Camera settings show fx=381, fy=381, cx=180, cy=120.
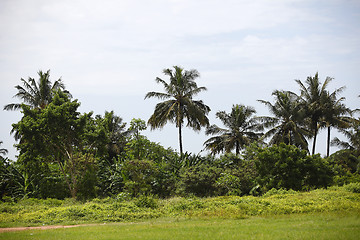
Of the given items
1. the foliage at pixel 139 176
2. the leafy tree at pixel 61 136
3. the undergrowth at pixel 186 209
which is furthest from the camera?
the leafy tree at pixel 61 136

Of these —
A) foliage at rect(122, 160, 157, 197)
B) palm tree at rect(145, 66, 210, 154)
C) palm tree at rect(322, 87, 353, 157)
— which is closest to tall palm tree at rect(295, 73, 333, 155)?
palm tree at rect(322, 87, 353, 157)

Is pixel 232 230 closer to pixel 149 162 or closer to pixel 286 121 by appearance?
pixel 149 162

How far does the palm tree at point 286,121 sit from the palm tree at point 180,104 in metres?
6.07

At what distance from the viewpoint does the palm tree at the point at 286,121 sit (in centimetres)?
3347

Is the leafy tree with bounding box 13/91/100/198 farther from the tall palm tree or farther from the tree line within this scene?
the tall palm tree

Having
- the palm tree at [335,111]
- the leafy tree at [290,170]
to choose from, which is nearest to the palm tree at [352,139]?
the palm tree at [335,111]

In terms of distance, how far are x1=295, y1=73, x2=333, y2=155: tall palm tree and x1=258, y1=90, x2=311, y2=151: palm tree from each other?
2179 mm

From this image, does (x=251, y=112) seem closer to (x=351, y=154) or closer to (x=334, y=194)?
(x=351, y=154)

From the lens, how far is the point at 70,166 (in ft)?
81.1

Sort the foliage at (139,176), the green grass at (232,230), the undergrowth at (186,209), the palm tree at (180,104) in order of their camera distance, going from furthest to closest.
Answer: the palm tree at (180,104) < the foliage at (139,176) < the undergrowth at (186,209) < the green grass at (232,230)

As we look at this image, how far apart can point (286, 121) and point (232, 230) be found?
23159mm

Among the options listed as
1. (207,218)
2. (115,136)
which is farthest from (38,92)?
(207,218)

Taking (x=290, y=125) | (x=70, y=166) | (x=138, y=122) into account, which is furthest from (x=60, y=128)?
(x=290, y=125)

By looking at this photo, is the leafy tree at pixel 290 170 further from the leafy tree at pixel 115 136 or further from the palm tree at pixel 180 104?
the leafy tree at pixel 115 136
